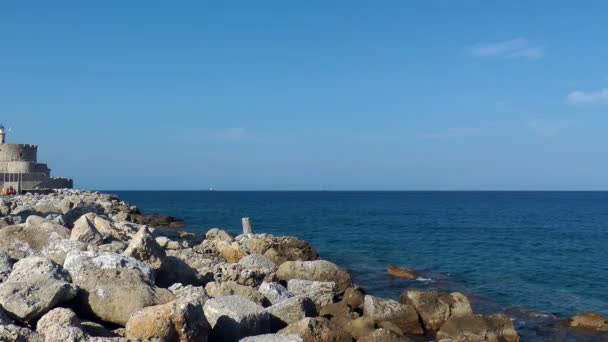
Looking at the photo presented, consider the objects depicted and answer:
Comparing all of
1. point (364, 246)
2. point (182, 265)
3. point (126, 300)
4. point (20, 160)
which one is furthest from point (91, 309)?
point (20, 160)

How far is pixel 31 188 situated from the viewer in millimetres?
58250

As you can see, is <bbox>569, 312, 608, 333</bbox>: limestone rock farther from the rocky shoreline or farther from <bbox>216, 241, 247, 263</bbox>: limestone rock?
<bbox>216, 241, 247, 263</bbox>: limestone rock

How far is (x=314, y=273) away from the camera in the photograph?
17.7 metres

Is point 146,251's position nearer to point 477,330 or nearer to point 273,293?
point 273,293

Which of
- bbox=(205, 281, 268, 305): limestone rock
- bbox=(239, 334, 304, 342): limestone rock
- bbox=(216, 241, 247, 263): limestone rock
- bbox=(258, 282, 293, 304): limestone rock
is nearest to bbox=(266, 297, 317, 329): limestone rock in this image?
bbox=(205, 281, 268, 305): limestone rock

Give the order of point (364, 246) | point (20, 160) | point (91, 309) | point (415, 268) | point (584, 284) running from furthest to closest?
1. point (20, 160)
2. point (364, 246)
3. point (415, 268)
4. point (584, 284)
5. point (91, 309)

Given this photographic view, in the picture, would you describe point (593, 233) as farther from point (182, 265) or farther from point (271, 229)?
point (182, 265)

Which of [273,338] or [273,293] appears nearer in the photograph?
[273,338]

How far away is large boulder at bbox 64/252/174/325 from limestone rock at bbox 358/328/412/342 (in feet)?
13.7

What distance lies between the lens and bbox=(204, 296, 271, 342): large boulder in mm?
10352

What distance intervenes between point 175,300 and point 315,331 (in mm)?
3039

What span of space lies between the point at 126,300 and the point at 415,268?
62.6 feet

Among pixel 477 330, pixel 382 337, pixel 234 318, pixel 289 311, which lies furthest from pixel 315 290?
pixel 234 318

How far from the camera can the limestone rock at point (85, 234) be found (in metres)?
14.6
